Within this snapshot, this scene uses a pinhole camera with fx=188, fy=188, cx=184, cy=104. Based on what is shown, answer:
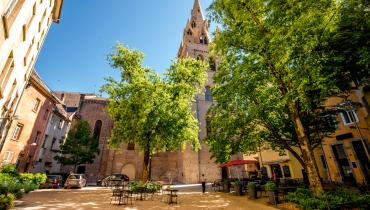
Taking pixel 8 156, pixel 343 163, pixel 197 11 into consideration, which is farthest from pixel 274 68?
pixel 197 11

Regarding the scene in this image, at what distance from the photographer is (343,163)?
16.5 metres

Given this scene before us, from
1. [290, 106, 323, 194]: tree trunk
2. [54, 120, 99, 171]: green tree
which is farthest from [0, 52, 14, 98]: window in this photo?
[54, 120, 99, 171]: green tree

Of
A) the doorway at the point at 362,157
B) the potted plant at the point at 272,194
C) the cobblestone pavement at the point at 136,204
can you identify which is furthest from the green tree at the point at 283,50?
the doorway at the point at 362,157

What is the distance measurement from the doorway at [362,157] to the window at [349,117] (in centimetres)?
176

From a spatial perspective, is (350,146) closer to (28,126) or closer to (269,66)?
(269,66)

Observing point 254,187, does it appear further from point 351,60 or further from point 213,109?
point 351,60

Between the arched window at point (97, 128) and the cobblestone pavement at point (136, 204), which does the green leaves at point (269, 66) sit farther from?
the arched window at point (97, 128)

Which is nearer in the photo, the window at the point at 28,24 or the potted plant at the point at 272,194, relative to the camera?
the window at the point at 28,24

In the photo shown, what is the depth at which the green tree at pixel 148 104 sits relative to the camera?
16.9 m

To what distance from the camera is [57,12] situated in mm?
17016

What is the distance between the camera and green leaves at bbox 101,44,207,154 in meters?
16.9

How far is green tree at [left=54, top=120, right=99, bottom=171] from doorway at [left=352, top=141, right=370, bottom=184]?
103 feet

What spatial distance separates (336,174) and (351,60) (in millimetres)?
12141

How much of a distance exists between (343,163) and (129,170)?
1136 inches
